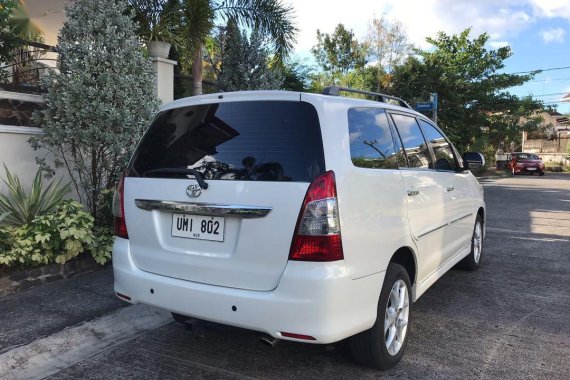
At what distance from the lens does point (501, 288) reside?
499 cm

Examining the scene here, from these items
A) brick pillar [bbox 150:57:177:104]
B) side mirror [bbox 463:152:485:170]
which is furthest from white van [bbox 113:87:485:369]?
brick pillar [bbox 150:57:177:104]

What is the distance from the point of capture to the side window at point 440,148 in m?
4.34

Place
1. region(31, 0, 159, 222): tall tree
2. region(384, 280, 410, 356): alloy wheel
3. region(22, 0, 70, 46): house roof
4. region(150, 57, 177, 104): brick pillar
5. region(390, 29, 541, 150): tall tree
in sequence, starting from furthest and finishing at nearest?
region(390, 29, 541, 150): tall tree
region(22, 0, 70, 46): house roof
region(150, 57, 177, 104): brick pillar
region(31, 0, 159, 222): tall tree
region(384, 280, 410, 356): alloy wheel

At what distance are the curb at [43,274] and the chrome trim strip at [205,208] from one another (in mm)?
2165

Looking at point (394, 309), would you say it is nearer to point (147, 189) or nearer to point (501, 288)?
point (147, 189)

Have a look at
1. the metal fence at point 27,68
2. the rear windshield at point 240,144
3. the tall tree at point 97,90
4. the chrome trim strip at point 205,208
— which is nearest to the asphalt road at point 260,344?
the chrome trim strip at point 205,208

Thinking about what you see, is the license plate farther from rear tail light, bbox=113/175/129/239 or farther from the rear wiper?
rear tail light, bbox=113/175/129/239

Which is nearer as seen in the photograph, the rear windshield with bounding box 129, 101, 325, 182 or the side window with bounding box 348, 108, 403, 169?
the rear windshield with bounding box 129, 101, 325, 182

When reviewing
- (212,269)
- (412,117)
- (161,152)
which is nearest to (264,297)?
(212,269)

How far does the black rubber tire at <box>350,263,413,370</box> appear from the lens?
2938 mm

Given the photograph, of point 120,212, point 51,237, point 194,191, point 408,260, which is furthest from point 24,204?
point 408,260

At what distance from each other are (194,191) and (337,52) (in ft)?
105

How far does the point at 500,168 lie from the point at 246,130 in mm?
35582

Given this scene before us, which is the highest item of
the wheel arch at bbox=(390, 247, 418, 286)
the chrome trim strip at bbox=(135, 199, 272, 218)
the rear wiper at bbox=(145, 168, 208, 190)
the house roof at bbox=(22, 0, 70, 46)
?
the house roof at bbox=(22, 0, 70, 46)
